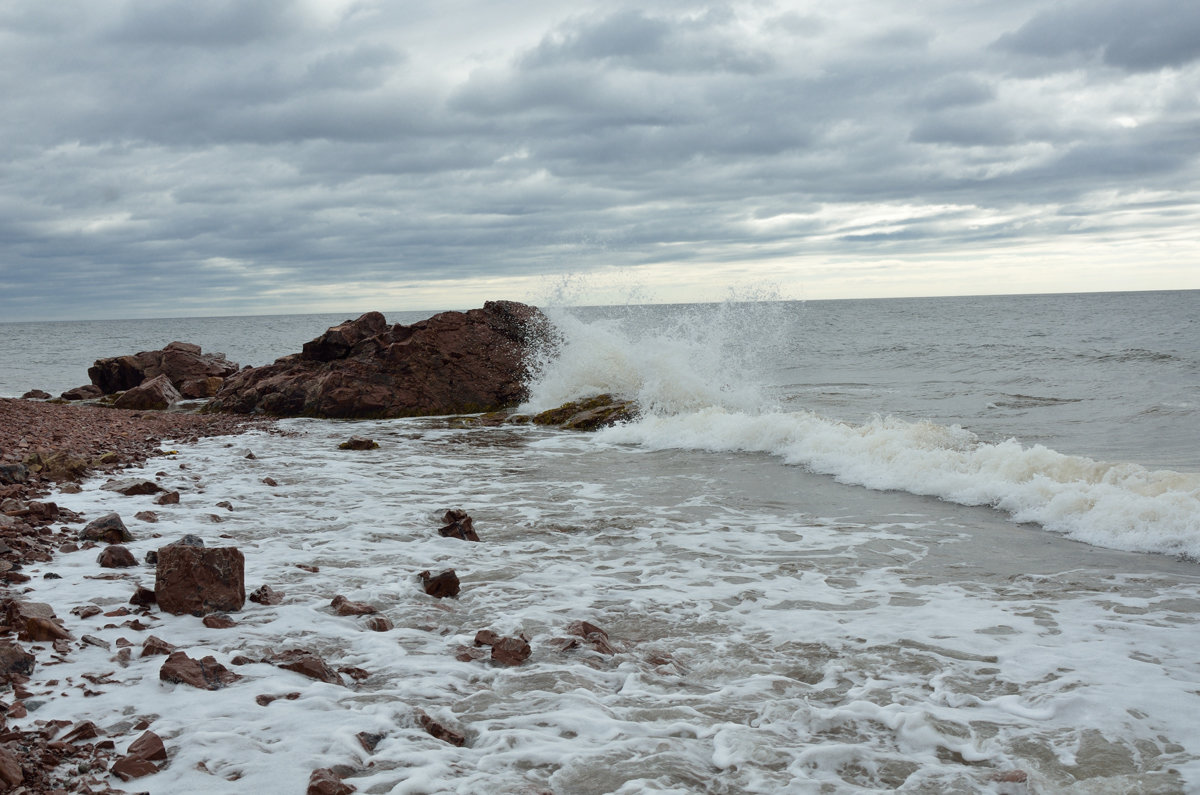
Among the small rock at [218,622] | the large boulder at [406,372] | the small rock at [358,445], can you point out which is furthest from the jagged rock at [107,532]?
the large boulder at [406,372]

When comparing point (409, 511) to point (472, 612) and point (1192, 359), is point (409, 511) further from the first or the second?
point (1192, 359)

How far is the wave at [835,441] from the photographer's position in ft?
23.3

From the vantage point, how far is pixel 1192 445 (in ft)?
36.4

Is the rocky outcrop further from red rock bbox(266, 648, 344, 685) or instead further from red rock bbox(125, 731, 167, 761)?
red rock bbox(125, 731, 167, 761)

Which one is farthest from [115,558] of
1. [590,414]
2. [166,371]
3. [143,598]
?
[166,371]

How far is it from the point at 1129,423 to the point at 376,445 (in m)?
12.1

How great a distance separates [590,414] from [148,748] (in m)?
11.9

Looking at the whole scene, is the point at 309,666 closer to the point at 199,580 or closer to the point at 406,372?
the point at 199,580

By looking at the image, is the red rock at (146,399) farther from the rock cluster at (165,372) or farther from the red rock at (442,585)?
the red rock at (442,585)

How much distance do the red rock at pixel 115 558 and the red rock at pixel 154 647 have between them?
1517mm

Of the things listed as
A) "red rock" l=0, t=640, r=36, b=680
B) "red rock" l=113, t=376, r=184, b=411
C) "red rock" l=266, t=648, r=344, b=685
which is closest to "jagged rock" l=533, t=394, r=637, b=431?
"red rock" l=113, t=376, r=184, b=411

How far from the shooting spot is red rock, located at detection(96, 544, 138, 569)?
5.18m

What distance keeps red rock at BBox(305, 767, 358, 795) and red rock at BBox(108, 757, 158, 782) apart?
1.81 ft

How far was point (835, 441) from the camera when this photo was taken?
35.7 feet
